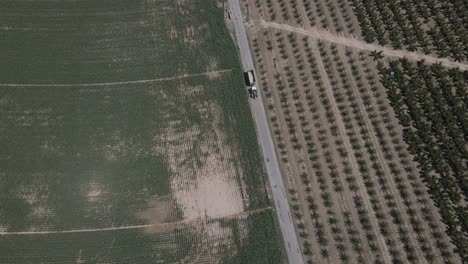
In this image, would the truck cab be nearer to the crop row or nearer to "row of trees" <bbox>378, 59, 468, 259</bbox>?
the crop row

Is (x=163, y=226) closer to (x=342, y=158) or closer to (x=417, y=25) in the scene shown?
(x=342, y=158)

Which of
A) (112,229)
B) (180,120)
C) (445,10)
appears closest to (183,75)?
(180,120)

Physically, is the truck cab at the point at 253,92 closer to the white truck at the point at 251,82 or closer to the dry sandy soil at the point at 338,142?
the white truck at the point at 251,82

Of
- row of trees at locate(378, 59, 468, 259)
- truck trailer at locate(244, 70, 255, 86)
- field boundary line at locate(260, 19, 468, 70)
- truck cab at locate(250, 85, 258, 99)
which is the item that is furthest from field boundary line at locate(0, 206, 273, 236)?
field boundary line at locate(260, 19, 468, 70)

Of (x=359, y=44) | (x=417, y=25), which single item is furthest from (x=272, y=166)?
(x=417, y=25)

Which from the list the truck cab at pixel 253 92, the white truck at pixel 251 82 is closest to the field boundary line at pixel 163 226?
the truck cab at pixel 253 92
